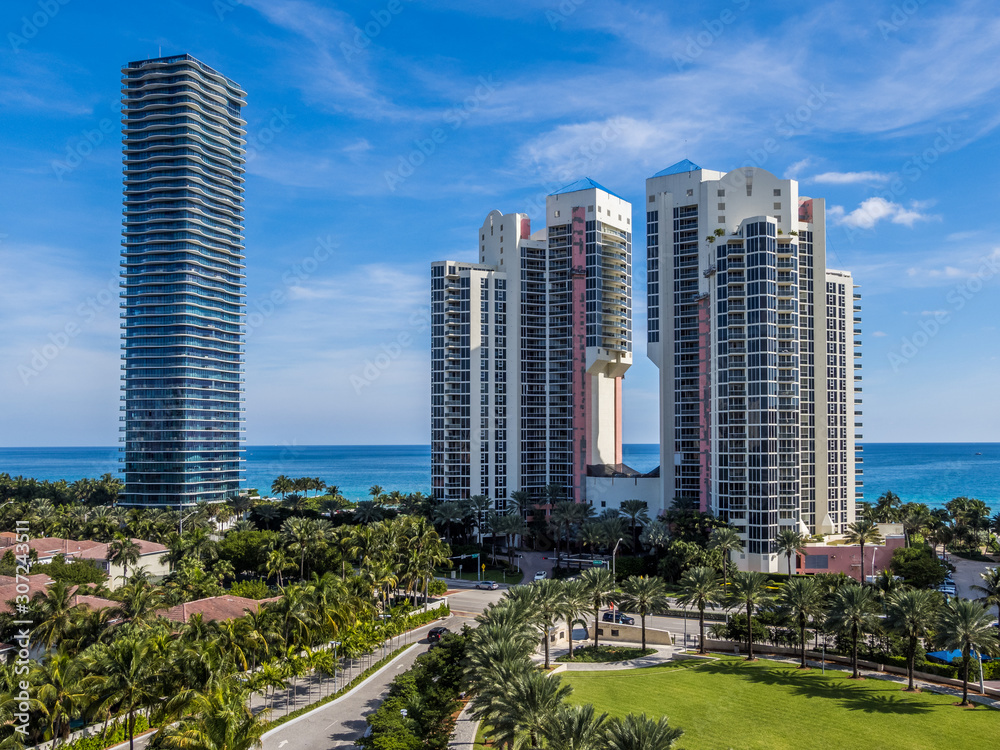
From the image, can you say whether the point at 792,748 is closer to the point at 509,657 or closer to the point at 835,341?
the point at 509,657

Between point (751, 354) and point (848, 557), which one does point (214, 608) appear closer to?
point (751, 354)

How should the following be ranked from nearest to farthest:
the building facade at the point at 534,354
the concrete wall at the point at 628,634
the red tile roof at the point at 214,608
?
the red tile roof at the point at 214,608
the concrete wall at the point at 628,634
the building facade at the point at 534,354

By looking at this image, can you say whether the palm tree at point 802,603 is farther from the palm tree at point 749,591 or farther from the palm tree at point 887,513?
the palm tree at point 887,513

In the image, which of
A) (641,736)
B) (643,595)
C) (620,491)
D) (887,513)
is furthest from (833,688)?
(620,491)

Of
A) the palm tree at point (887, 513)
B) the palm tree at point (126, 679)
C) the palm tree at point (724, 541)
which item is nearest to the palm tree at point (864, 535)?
the palm tree at point (887, 513)

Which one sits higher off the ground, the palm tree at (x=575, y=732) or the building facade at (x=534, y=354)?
the building facade at (x=534, y=354)

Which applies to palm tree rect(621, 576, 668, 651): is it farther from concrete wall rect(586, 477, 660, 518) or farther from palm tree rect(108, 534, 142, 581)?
palm tree rect(108, 534, 142, 581)
